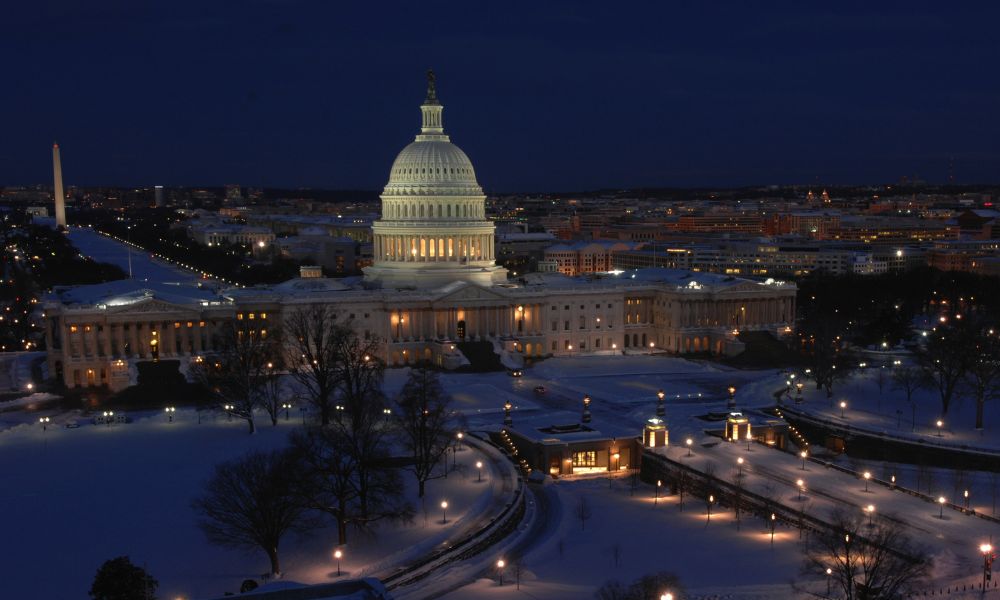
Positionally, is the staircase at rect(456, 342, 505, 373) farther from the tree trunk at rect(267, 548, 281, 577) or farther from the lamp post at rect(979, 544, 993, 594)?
the lamp post at rect(979, 544, 993, 594)

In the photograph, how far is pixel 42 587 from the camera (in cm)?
3516

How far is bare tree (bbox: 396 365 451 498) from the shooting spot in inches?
1859

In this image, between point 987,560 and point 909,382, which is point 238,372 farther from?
point 909,382

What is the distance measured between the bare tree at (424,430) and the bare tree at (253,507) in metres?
7.92

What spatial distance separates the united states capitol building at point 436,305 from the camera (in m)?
77.3

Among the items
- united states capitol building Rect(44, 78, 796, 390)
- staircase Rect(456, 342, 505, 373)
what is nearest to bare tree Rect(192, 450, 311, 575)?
united states capitol building Rect(44, 78, 796, 390)

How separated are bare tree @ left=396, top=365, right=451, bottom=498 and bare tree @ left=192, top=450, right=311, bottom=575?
792 centimetres

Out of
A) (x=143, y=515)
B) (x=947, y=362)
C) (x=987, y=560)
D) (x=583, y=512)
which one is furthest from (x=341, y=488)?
(x=947, y=362)

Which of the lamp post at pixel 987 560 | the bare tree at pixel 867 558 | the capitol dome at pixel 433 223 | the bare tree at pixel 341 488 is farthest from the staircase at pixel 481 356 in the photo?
the lamp post at pixel 987 560

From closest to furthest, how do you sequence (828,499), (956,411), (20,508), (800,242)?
(20,508) < (828,499) < (956,411) < (800,242)

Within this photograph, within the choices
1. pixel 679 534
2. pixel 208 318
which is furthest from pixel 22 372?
pixel 679 534

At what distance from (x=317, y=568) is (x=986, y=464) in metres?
36.1

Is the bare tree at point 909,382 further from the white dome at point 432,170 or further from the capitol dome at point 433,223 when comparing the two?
the white dome at point 432,170

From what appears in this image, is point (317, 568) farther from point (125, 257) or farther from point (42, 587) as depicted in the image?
point (125, 257)
